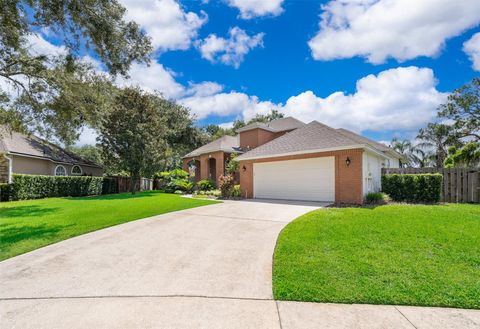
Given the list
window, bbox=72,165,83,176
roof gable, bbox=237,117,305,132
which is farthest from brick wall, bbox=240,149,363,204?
window, bbox=72,165,83,176

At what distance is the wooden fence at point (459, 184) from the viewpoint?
38.8ft

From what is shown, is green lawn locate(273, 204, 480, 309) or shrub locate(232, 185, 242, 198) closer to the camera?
green lawn locate(273, 204, 480, 309)

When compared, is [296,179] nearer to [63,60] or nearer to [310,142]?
[310,142]

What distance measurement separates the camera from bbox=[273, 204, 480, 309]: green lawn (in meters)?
3.23

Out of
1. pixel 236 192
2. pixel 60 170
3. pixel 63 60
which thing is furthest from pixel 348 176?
pixel 60 170

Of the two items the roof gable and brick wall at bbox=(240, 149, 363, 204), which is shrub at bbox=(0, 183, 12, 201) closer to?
the roof gable

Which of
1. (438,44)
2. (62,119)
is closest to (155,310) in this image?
(62,119)

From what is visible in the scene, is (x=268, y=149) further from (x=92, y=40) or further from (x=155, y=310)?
(x=155, y=310)

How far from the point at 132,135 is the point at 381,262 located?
67.9 ft

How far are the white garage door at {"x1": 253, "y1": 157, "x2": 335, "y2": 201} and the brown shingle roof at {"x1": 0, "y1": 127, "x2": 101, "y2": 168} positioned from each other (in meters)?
15.6

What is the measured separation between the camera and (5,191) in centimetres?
1528

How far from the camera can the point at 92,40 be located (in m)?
9.55

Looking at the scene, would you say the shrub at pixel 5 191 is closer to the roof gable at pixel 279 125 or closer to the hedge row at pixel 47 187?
the hedge row at pixel 47 187

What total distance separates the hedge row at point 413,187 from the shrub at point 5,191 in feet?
72.6
